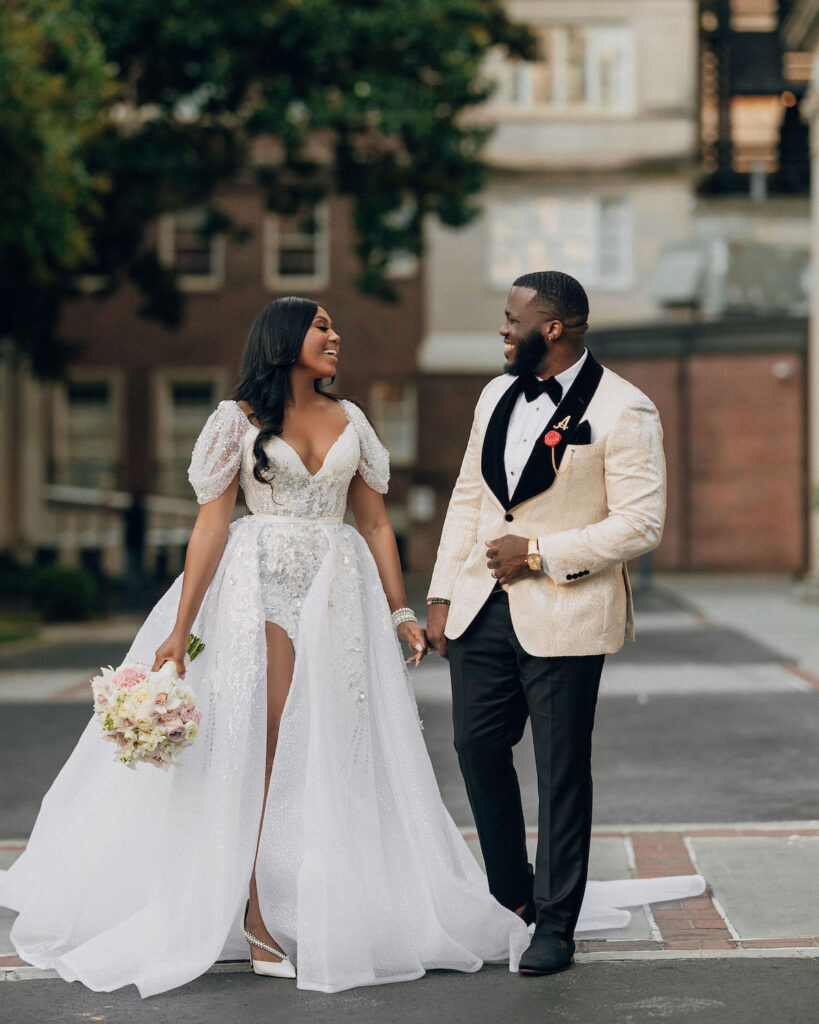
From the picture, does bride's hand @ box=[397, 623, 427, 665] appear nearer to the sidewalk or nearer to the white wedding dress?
the white wedding dress

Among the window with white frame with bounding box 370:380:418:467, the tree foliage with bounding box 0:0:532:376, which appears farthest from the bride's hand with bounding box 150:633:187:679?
the window with white frame with bounding box 370:380:418:467

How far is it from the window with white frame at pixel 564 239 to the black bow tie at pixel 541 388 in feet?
89.8

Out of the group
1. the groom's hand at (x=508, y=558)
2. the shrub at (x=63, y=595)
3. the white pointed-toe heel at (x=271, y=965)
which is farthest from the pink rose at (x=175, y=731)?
the shrub at (x=63, y=595)

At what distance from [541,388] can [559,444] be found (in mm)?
213

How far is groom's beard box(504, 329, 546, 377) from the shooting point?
4.89 m

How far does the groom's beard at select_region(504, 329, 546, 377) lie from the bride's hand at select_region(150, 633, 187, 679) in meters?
1.31

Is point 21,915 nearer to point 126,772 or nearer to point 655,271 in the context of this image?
point 126,772

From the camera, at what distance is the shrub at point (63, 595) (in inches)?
785

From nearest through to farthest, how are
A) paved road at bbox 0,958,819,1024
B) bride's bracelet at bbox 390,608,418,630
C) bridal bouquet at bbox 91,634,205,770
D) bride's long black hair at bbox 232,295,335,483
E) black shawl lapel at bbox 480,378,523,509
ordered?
paved road at bbox 0,958,819,1024
bridal bouquet at bbox 91,634,205,770
black shawl lapel at bbox 480,378,523,509
bride's long black hair at bbox 232,295,335,483
bride's bracelet at bbox 390,608,418,630

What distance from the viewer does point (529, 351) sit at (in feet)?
16.1

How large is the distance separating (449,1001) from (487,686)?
95 cm

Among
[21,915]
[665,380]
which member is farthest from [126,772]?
[665,380]

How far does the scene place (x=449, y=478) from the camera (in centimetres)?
3142

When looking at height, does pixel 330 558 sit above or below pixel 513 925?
above
